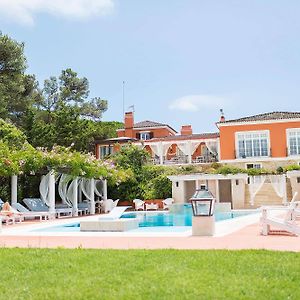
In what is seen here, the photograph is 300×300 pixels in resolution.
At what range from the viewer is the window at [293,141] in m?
39.1

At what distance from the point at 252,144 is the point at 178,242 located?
104 ft

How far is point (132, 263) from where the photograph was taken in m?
6.50

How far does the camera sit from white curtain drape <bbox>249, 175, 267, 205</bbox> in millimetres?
29094

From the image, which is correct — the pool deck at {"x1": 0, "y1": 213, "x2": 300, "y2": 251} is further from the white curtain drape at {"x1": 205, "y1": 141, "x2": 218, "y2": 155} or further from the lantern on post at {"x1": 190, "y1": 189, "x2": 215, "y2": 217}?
the white curtain drape at {"x1": 205, "y1": 141, "x2": 218, "y2": 155}

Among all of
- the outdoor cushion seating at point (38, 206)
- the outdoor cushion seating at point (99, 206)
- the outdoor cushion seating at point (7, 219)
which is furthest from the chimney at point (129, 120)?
the outdoor cushion seating at point (7, 219)

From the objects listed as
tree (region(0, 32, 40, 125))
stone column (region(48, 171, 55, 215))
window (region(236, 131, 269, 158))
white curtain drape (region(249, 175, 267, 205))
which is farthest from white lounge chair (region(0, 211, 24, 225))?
window (region(236, 131, 269, 158))

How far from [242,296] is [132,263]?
213 cm

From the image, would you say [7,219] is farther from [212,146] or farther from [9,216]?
[212,146]

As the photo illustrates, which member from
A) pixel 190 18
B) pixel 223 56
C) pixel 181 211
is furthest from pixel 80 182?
pixel 190 18

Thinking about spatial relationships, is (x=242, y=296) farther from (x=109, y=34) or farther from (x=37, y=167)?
(x=37, y=167)

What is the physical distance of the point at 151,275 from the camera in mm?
5730

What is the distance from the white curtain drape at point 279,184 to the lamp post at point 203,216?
19.1 m

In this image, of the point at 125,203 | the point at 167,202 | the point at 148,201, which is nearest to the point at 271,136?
the point at 167,202

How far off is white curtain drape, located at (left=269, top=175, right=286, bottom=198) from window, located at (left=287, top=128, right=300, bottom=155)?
10.8 m
